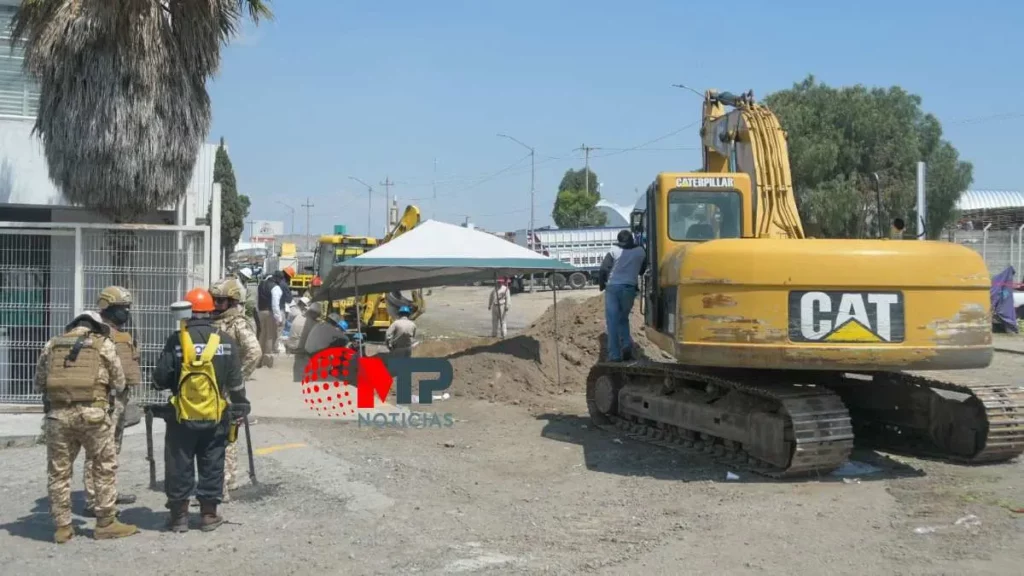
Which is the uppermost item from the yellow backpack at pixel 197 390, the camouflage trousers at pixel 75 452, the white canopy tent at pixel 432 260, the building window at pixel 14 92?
the building window at pixel 14 92

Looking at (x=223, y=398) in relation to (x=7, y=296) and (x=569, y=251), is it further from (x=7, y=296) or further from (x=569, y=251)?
(x=569, y=251)

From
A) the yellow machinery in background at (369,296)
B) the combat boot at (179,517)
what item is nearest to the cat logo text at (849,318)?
the combat boot at (179,517)

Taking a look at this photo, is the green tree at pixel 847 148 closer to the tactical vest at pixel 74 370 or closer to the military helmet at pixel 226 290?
the military helmet at pixel 226 290

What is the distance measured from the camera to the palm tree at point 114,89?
11070 mm

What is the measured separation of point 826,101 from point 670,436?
2678cm

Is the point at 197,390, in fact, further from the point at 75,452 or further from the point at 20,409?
the point at 20,409

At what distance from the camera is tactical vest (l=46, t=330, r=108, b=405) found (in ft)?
21.1

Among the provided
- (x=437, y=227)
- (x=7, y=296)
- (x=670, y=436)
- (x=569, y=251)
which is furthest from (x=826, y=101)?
(x=7, y=296)

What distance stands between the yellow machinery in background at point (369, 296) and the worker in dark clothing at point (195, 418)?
987cm

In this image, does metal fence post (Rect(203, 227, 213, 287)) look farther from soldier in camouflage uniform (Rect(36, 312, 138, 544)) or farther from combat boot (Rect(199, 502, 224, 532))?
combat boot (Rect(199, 502, 224, 532))

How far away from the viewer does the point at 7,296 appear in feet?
37.3

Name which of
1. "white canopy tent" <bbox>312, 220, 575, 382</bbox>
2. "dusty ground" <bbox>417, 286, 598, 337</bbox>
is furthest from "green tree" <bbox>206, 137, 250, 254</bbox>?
"white canopy tent" <bbox>312, 220, 575, 382</bbox>

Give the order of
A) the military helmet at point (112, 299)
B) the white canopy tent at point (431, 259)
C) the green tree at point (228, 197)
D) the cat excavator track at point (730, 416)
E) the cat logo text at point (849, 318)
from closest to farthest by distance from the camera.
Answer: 1. the military helmet at point (112, 299)
2. the cat logo text at point (849, 318)
3. the cat excavator track at point (730, 416)
4. the white canopy tent at point (431, 259)
5. the green tree at point (228, 197)

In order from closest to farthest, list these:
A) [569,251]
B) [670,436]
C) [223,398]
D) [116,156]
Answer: [223,398] → [670,436] → [116,156] → [569,251]
